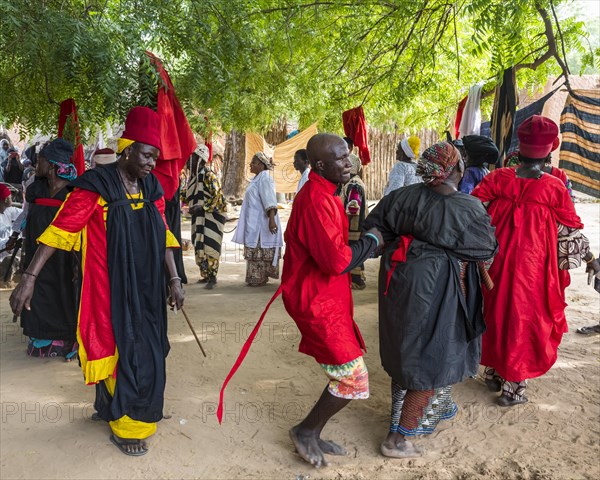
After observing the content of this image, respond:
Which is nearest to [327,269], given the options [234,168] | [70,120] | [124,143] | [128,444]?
[124,143]

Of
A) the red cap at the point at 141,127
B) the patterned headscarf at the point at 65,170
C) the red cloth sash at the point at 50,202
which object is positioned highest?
the red cap at the point at 141,127

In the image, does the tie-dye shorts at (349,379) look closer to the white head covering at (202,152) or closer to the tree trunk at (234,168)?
the white head covering at (202,152)

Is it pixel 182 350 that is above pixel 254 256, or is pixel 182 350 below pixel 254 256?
below

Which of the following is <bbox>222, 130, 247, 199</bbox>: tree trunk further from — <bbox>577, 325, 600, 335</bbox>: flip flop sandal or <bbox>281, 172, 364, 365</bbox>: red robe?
<bbox>281, 172, 364, 365</bbox>: red robe

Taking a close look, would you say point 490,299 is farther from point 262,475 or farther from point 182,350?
point 182,350

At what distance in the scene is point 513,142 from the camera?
610 cm

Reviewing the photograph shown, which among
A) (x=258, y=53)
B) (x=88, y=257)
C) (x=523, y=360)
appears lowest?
(x=523, y=360)

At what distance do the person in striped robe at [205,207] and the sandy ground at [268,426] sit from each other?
2226 millimetres

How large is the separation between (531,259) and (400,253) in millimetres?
1332

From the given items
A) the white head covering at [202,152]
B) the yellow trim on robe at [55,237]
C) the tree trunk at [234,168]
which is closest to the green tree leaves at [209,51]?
the yellow trim on robe at [55,237]

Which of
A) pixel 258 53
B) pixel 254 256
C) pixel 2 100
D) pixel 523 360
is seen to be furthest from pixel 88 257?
pixel 254 256

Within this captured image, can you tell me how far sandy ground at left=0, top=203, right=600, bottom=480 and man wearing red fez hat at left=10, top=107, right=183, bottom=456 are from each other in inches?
13.5

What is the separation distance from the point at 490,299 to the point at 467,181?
1.46m

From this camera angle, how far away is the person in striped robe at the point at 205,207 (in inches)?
289
